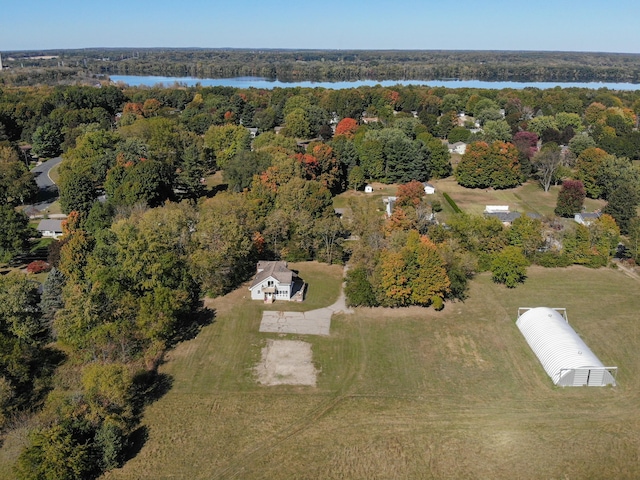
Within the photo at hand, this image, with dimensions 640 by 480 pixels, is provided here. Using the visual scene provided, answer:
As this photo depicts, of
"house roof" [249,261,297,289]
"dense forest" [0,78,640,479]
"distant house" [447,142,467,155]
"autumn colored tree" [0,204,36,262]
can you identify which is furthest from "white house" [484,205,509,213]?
"autumn colored tree" [0,204,36,262]

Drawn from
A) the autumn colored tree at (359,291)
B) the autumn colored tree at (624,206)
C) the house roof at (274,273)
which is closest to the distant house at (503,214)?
the autumn colored tree at (624,206)

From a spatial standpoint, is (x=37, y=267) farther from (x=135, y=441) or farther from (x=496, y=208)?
(x=496, y=208)

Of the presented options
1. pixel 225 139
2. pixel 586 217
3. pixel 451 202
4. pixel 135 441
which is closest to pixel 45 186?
pixel 225 139

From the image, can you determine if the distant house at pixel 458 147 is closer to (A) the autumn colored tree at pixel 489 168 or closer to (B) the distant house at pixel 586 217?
(A) the autumn colored tree at pixel 489 168

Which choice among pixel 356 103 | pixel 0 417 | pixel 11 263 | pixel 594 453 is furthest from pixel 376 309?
pixel 356 103

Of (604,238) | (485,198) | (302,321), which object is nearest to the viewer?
(302,321)
